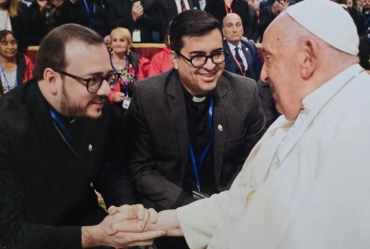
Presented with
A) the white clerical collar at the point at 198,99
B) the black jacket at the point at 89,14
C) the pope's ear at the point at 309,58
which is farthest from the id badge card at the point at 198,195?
the black jacket at the point at 89,14

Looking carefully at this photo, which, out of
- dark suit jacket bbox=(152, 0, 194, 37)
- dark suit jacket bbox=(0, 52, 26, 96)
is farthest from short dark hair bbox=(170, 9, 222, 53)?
dark suit jacket bbox=(152, 0, 194, 37)

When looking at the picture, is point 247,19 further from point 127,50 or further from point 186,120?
point 186,120

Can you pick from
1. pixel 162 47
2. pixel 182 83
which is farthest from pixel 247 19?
pixel 182 83

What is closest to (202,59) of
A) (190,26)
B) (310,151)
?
(190,26)

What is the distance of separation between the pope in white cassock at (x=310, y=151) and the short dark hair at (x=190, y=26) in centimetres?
85

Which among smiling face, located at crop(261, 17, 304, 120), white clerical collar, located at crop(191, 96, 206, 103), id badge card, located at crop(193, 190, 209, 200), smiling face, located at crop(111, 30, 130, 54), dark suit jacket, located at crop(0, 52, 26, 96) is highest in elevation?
smiling face, located at crop(261, 17, 304, 120)

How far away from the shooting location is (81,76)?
2268 millimetres

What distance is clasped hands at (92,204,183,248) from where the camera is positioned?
2225 mm

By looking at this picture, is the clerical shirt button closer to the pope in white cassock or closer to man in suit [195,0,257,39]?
the pope in white cassock

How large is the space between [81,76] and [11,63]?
351 cm

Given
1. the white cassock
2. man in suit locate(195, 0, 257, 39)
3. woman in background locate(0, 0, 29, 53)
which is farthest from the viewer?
man in suit locate(195, 0, 257, 39)

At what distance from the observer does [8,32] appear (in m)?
5.44

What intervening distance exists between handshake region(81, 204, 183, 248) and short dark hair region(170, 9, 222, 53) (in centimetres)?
99

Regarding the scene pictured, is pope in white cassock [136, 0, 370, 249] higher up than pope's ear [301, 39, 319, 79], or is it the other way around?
pope's ear [301, 39, 319, 79]
